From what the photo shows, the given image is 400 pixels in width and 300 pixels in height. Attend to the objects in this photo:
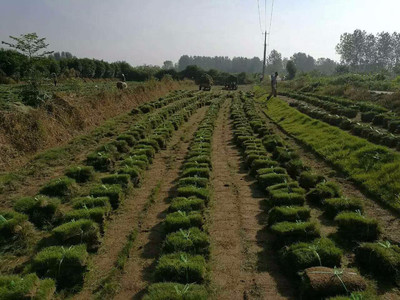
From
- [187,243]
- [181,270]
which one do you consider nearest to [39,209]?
[187,243]

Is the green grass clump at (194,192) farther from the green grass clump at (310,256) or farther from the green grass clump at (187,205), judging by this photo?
the green grass clump at (310,256)

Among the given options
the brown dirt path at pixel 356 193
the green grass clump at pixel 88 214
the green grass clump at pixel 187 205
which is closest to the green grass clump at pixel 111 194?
the green grass clump at pixel 88 214

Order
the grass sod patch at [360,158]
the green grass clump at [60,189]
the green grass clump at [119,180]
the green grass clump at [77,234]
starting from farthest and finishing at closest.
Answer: the green grass clump at [119,180] < the grass sod patch at [360,158] < the green grass clump at [60,189] < the green grass clump at [77,234]

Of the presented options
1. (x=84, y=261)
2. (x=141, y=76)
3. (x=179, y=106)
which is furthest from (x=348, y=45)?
(x=84, y=261)

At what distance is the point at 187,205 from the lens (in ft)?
23.7

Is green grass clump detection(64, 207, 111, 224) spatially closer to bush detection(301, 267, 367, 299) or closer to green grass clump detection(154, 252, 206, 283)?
green grass clump detection(154, 252, 206, 283)

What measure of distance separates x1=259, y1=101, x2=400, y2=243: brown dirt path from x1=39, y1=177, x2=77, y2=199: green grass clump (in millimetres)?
6950

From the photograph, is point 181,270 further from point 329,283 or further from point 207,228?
point 329,283

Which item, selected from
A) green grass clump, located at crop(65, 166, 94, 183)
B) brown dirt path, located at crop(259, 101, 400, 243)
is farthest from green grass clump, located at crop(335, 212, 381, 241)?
green grass clump, located at crop(65, 166, 94, 183)

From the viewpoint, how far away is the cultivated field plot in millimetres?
4949

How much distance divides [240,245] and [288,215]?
3.82ft

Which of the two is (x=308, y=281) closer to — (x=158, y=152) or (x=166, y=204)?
(x=166, y=204)

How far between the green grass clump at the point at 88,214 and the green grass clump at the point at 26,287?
6.17 feet

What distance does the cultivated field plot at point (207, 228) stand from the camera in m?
4.95
